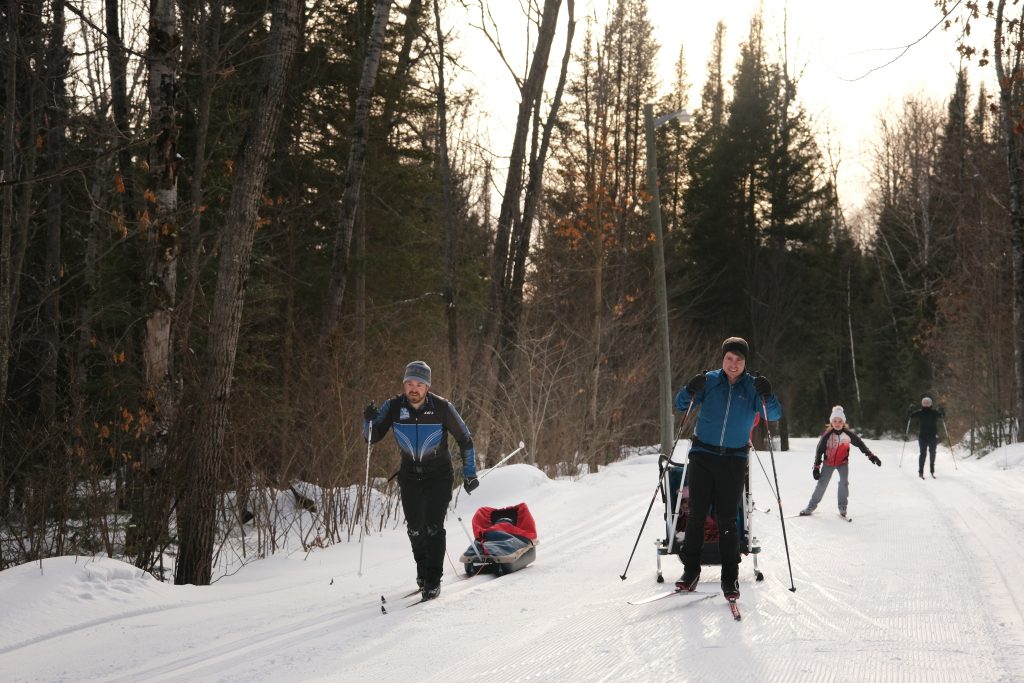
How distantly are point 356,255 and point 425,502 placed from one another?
42.5 ft

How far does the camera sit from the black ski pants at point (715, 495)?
25.3 feet

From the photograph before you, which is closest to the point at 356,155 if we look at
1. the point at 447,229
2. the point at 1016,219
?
the point at 447,229

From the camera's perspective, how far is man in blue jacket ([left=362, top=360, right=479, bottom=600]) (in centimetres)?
857

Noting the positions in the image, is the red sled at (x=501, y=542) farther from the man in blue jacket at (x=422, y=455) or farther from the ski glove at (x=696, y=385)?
the ski glove at (x=696, y=385)

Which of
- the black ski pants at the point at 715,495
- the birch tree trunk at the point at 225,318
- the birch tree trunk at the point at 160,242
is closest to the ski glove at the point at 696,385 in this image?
the black ski pants at the point at 715,495

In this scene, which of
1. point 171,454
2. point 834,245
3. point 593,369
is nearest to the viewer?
point 171,454

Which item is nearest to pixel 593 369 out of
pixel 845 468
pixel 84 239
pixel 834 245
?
pixel 845 468

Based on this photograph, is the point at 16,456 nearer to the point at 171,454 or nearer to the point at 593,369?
the point at 171,454

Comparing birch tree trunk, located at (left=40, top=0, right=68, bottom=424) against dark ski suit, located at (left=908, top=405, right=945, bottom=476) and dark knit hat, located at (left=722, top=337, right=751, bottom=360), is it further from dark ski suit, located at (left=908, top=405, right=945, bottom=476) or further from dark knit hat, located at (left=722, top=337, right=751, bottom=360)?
dark ski suit, located at (left=908, top=405, right=945, bottom=476)

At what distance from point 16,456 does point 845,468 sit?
10.7m

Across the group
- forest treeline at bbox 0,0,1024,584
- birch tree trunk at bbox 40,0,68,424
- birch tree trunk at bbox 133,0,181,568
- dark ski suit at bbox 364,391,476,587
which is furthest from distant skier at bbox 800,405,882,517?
birch tree trunk at bbox 40,0,68,424

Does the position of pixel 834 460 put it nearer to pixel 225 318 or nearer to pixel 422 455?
pixel 422 455

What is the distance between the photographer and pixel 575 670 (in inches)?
227

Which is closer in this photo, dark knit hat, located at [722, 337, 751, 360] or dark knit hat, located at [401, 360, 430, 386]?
dark knit hat, located at [722, 337, 751, 360]
